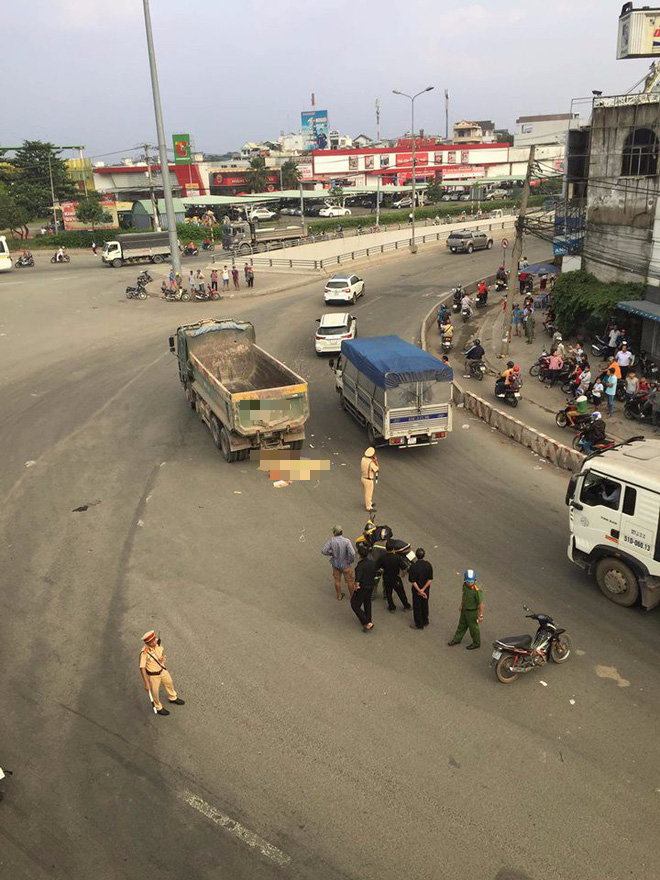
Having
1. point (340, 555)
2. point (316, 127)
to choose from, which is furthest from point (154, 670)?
point (316, 127)

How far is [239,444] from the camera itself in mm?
15953

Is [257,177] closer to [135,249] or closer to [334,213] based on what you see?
[334,213]

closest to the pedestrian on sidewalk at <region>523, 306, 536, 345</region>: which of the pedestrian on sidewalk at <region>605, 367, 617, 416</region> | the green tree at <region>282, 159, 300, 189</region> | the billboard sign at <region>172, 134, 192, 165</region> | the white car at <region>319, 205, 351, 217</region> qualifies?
the pedestrian on sidewalk at <region>605, 367, 617, 416</region>

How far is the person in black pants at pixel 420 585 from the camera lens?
966 cm

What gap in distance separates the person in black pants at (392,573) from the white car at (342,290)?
2621 cm

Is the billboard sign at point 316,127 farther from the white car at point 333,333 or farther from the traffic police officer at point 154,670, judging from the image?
the traffic police officer at point 154,670

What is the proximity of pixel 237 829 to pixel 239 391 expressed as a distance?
1317 cm

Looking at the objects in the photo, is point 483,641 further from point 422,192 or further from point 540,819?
point 422,192

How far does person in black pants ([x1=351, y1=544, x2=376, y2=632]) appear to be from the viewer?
32.0 feet

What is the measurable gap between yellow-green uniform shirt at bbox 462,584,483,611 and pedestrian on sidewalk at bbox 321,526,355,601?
2.06 metres

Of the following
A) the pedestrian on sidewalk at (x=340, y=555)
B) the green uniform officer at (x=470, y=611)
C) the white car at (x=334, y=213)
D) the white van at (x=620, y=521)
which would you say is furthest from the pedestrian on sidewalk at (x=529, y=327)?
the white car at (x=334, y=213)

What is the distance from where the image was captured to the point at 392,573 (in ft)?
33.9

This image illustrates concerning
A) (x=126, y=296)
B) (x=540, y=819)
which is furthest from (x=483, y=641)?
(x=126, y=296)

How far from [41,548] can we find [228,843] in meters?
7.78
